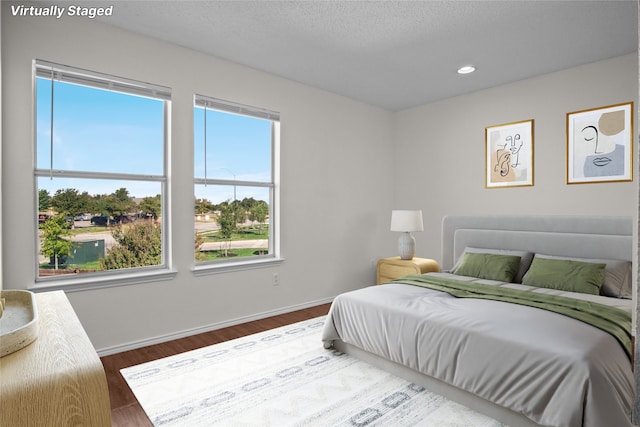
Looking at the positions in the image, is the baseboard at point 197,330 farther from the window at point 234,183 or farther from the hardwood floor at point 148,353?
the window at point 234,183

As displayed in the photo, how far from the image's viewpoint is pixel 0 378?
80 cm

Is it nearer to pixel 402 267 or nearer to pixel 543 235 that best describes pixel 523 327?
pixel 543 235

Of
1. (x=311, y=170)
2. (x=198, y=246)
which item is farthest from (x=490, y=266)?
(x=198, y=246)

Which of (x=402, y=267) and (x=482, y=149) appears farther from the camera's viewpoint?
(x=482, y=149)

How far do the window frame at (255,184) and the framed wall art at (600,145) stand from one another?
10.7 feet

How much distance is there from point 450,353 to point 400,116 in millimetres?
4095

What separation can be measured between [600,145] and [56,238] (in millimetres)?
5156

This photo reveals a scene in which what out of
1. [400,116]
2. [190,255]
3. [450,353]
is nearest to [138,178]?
[190,255]

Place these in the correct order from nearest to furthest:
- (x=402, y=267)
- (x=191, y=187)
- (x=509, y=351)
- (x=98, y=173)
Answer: (x=509, y=351), (x=98, y=173), (x=191, y=187), (x=402, y=267)

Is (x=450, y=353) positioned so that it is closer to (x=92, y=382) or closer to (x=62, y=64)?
(x=92, y=382)

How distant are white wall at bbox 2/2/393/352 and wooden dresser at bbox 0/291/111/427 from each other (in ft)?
7.04

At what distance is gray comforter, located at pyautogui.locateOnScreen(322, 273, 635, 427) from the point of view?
162 cm

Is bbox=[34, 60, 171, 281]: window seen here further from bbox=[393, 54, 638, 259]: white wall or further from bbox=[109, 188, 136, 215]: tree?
bbox=[393, 54, 638, 259]: white wall

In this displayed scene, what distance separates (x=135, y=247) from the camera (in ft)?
10.5
